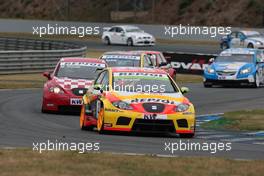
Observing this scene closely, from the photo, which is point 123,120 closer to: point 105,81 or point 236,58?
point 105,81

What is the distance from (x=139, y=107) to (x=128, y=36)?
4683 centimetres

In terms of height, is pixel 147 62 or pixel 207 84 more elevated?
pixel 147 62

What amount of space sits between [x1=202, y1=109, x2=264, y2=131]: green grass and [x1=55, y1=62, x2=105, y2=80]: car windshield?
10.6ft

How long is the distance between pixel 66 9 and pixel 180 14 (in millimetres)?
11983

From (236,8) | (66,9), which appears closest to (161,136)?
(236,8)

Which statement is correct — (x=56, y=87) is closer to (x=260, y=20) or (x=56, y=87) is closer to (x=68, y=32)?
(x=68, y=32)

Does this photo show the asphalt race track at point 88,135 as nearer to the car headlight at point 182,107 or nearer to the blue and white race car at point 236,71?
the car headlight at point 182,107

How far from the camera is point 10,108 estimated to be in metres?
21.1

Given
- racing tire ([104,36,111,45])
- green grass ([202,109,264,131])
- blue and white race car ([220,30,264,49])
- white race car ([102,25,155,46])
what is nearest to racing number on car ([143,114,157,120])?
green grass ([202,109,264,131])

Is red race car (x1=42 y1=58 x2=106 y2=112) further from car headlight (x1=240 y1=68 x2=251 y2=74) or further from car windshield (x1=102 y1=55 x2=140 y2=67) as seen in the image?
car headlight (x1=240 y1=68 x2=251 y2=74)

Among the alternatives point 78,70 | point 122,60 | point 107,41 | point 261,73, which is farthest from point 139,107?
point 107,41

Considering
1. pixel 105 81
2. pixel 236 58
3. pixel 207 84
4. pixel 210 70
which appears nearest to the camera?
pixel 105 81

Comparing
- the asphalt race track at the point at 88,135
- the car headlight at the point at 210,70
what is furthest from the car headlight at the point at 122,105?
the car headlight at the point at 210,70

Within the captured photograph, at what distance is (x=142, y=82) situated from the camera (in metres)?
16.2
